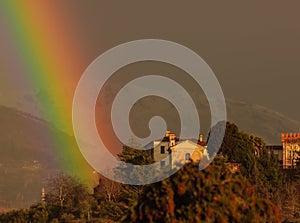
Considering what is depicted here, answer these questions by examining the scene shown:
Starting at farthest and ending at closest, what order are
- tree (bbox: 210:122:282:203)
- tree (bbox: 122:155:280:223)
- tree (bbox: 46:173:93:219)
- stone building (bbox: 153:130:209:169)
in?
1. stone building (bbox: 153:130:209:169)
2. tree (bbox: 46:173:93:219)
3. tree (bbox: 210:122:282:203)
4. tree (bbox: 122:155:280:223)

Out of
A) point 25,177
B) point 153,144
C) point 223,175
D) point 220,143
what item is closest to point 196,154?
point 220,143

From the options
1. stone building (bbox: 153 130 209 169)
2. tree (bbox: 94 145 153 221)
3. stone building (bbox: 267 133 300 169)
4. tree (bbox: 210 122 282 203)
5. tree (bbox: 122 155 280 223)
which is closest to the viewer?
tree (bbox: 122 155 280 223)

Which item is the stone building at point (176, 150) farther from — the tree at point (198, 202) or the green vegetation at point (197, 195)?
the tree at point (198, 202)

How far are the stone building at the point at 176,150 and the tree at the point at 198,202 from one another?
44805 mm

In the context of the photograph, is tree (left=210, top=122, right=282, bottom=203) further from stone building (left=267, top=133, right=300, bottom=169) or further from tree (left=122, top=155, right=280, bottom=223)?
tree (left=122, top=155, right=280, bottom=223)

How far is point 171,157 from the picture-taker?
85562 millimetres

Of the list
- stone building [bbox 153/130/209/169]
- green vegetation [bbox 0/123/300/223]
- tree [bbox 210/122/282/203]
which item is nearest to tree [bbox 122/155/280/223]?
green vegetation [bbox 0/123/300/223]

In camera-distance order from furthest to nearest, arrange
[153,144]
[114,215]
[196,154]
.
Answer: [153,144], [196,154], [114,215]

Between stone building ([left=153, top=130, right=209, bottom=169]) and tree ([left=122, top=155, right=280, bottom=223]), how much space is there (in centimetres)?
4481

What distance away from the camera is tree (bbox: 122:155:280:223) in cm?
3338

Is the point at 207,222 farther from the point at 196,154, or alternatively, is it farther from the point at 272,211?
the point at 196,154

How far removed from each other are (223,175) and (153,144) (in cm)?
5746

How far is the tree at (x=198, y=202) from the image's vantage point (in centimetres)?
3338

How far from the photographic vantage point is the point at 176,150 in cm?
8569
